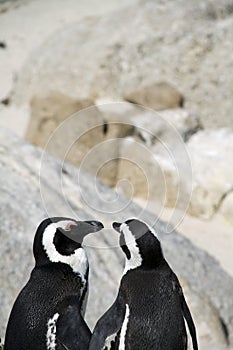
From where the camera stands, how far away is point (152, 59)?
12039mm

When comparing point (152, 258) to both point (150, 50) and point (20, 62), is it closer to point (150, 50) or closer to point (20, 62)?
point (150, 50)

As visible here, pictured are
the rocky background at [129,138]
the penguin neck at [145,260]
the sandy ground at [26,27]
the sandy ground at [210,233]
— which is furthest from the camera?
the sandy ground at [26,27]

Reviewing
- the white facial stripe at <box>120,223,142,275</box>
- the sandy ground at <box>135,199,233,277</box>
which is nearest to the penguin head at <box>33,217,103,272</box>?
the white facial stripe at <box>120,223,142,275</box>

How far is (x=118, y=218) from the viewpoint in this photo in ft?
22.1

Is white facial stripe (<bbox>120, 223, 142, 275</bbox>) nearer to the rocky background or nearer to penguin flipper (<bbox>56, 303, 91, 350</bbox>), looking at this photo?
penguin flipper (<bbox>56, 303, 91, 350</bbox>)

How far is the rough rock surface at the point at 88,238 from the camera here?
5.88 metres

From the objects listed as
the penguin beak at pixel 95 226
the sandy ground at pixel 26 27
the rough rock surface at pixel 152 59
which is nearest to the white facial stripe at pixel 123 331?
the penguin beak at pixel 95 226

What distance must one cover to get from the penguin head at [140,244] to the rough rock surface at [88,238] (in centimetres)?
161

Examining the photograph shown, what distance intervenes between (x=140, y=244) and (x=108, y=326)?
0.48 m

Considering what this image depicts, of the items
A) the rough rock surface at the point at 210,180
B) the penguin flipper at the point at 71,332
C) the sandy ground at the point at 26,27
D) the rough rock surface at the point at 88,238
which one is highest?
the penguin flipper at the point at 71,332

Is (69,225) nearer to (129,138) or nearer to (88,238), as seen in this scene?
(88,238)

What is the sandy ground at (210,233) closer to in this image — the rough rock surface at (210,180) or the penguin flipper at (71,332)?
the rough rock surface at (210,180)

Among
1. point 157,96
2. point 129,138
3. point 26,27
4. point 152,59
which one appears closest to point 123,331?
point 129,138

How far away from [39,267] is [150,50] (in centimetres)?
831
